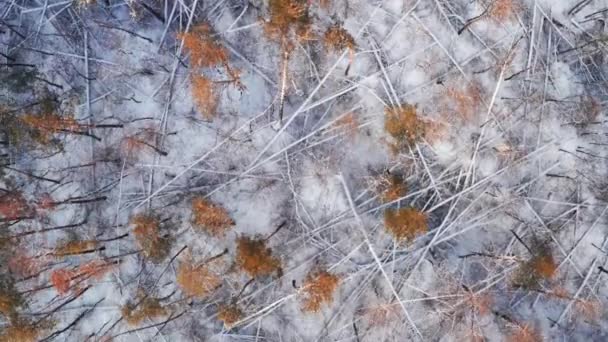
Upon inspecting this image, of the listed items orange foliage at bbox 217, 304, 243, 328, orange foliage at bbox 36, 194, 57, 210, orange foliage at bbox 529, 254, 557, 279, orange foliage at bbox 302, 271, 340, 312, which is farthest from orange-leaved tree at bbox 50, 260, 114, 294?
orange foliage at bbox 529, 254, 557, 279

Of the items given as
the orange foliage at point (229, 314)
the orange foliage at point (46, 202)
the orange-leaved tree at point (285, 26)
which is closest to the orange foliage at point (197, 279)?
the orange foliage at point (229, 314)

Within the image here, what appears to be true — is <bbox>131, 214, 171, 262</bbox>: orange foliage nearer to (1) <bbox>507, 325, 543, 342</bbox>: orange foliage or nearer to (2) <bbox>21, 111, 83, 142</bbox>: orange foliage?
(2) <bbox>21, 111, 83, 142</bbox>: orange foliage

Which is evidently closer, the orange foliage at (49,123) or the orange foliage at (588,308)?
the orange foliage at (49,123)

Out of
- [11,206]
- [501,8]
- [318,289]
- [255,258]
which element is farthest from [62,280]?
[501,8]

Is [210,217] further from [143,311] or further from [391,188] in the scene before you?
[391,188]

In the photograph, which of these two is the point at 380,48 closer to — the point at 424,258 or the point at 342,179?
the point at 342,179

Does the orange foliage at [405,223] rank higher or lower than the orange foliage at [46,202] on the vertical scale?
higher

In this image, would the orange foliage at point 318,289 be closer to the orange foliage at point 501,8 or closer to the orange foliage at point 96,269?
the orange foliage at point 96,269

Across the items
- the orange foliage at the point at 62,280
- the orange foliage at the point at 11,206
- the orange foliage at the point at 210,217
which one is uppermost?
the orange foliage at the point at 210,217
